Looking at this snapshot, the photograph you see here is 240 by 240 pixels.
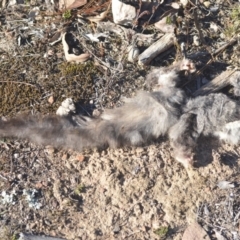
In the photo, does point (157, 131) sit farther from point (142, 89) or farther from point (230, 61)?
point (230, 61)

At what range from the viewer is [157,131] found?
4.08 m

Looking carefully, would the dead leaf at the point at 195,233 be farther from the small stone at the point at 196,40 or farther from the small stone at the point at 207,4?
the small stone at the point at 207,4

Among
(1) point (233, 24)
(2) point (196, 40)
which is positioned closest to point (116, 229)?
(2) point (196, 40)

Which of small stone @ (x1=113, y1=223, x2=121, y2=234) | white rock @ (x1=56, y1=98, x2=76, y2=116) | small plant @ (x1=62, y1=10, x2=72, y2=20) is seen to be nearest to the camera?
small stone @ (x1=113, y1=223, x2=121, y2=234)

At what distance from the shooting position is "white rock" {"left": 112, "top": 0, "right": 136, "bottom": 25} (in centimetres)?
414

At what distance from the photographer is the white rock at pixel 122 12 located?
4.14 metres

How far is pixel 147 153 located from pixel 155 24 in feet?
3.42

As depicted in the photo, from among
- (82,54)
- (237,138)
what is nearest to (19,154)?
(82,54)

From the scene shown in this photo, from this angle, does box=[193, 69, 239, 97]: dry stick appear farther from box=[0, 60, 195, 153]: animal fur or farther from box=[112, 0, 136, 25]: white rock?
box=[112, 0, 136, 25]: white rock

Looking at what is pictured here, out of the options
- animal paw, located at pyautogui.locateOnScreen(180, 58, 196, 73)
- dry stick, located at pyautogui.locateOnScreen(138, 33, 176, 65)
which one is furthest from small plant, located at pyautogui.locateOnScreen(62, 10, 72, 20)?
animal paw, located at pyautogui.locateOnScreen(180, 58, 196, 73)

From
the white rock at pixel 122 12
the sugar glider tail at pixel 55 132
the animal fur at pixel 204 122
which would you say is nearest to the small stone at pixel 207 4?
the white rock at pixel 122 12

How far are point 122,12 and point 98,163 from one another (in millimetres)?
1192

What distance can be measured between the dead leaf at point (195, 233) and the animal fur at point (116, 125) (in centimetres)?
76

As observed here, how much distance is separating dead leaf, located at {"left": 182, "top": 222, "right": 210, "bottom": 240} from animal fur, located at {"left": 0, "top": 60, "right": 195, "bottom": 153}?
2.48ft
